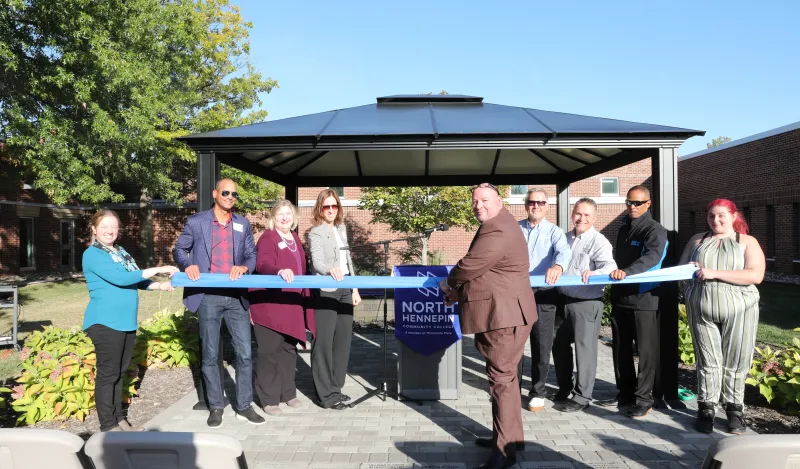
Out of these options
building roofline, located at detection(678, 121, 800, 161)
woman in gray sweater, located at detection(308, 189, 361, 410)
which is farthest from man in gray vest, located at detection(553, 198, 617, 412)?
building roofline, located at detection(678, 121, 800, 161)

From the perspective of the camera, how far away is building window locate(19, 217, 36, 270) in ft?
73.1

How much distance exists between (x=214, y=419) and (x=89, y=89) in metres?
12.3

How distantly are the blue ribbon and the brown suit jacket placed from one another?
0.95 metres

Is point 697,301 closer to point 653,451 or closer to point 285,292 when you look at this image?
point 653,451

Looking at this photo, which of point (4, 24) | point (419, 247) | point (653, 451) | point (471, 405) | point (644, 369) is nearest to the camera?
point (653, 451)

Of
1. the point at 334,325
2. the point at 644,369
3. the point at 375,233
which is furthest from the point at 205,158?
the point at 375,233

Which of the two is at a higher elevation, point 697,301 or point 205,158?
point 205,158

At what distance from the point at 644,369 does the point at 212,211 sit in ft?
14.1

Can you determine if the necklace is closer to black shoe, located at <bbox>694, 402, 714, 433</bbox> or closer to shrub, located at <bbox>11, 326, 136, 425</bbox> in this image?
shrub, located at <bbox>11, 326, 136, 425</bbox>

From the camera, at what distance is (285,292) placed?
205 inches

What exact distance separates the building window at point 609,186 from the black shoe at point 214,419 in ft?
79.0

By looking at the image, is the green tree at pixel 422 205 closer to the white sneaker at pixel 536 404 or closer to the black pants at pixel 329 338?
the black pants at pixel 329 338

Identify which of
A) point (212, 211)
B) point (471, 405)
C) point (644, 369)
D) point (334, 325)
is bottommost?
point (471, 405)

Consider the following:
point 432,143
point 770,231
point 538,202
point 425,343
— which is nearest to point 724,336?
point 538,202
